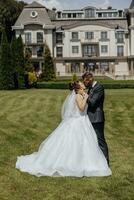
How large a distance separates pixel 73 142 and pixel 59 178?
104 cm

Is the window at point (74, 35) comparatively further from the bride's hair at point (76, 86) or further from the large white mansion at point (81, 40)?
the bride's hair at point (76, 86)

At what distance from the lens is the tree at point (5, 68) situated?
4634 centimetres

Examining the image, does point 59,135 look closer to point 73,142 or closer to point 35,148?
point 73,142

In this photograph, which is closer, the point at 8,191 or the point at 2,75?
the point at 8,191

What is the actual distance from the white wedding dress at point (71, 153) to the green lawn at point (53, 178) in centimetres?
26

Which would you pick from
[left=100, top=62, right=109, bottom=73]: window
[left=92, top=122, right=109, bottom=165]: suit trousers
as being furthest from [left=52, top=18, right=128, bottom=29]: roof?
[left=92, top=122, right=109, bottom=165]: suit trousers

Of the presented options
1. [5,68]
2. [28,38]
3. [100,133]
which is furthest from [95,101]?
[28,38]

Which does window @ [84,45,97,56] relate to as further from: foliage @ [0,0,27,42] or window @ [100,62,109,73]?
foliage @ [0,0,27,42]

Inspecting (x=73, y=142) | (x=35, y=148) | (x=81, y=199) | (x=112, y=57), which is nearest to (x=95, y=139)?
(x=73, y=142)

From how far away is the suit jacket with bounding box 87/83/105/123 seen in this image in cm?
1038

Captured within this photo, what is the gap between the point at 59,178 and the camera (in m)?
10.2

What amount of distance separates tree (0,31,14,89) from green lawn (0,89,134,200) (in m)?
19.9

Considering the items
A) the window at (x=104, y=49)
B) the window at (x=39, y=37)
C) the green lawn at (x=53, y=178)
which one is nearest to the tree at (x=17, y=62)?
the green lawn at (x=53, y=178)

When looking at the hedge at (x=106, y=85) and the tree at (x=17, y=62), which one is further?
the tree at (x=17, y=62)
